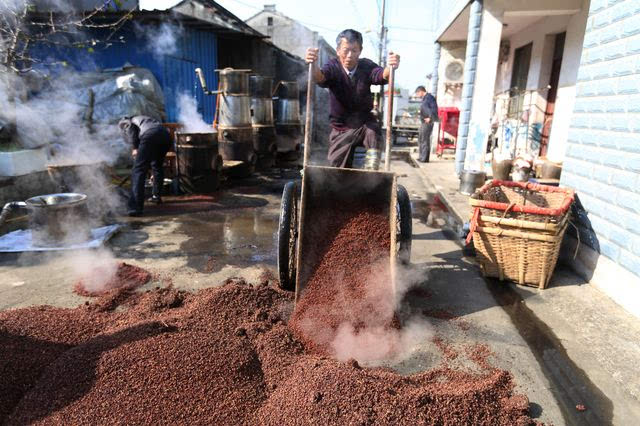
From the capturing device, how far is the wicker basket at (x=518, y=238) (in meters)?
3.95

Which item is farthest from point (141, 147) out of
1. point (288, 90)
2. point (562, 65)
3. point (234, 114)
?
point (562, 65)

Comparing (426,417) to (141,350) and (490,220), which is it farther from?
(490,220)

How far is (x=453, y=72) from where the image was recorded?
1522 centimetres

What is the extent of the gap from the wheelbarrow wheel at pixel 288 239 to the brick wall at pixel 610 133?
9.63ft

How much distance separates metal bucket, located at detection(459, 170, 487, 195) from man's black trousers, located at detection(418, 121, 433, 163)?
465 cm

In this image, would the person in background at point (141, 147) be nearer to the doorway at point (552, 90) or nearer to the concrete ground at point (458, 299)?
the concrete ground at point (458, 299)

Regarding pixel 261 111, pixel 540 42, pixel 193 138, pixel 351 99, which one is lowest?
pixel 193 138

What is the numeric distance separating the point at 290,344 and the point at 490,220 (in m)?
2.36

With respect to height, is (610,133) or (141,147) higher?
(610,133)

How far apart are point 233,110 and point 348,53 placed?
593 cm

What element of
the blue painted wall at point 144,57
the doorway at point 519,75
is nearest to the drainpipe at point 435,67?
the doorway at point 519,75

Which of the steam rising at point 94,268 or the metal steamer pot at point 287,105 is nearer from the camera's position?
the steam rising at point 94,268

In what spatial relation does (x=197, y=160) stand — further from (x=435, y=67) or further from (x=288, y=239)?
(x=435, y=67)

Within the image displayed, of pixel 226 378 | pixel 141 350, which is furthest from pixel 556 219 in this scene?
pixel 141 350
